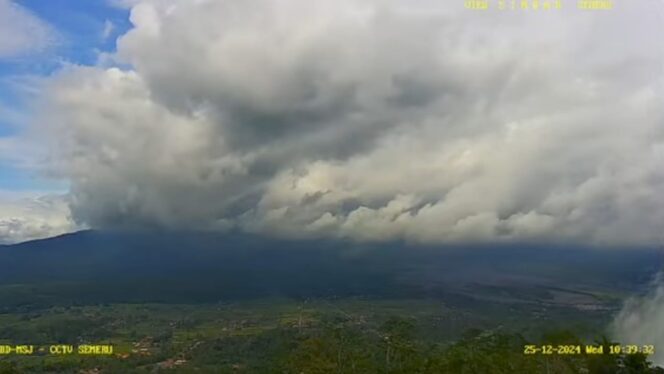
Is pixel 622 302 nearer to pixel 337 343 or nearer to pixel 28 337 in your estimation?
pixel 337 343

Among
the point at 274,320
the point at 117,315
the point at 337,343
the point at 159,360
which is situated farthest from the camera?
the point at 117,315

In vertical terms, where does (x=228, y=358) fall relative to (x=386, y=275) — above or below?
below

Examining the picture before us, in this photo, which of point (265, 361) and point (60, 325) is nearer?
point (265, 361)

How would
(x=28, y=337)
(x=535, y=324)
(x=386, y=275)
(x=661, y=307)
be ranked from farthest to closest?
(x=386, y=275)
(x=28, y=337)
(x=661, y=307)
(x=535, y=324)

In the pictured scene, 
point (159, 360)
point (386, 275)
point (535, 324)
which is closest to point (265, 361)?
point (159, 360)

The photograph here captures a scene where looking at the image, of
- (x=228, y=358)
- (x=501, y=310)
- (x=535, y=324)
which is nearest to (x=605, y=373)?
(x=535, y=324)
